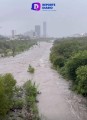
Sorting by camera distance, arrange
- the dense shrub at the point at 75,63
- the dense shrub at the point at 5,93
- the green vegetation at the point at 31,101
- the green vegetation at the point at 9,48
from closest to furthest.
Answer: the dense shrub at the point at 5,93, the green vegetation at the point at 31,101, the dense shrub at the point at 75,63, the green vegetation at the point at 9,48

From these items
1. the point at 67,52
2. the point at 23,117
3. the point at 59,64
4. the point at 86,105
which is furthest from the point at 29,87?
the point at 67,52

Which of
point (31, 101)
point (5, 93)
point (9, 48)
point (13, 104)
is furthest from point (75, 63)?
point (9, 48)

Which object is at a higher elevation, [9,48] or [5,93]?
[5,93]

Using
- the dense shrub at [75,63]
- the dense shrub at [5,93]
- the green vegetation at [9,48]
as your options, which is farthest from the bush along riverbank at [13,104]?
the green vegetation at [9,48]

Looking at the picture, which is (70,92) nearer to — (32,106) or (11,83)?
(32,106)

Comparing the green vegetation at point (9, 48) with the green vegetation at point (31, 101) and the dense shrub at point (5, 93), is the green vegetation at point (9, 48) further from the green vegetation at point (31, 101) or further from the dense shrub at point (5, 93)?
the dense shrub at point (5, 93)

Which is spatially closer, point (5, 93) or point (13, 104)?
point (5, 93)

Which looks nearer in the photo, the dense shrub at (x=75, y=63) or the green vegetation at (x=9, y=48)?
the dense shrub at (x=75, y=63)

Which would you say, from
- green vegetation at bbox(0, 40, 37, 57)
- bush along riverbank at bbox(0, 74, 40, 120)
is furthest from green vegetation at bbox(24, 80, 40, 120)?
green vegetation at bbox(0, 40, 37, 57)

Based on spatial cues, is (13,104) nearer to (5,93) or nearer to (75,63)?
(5,93)
